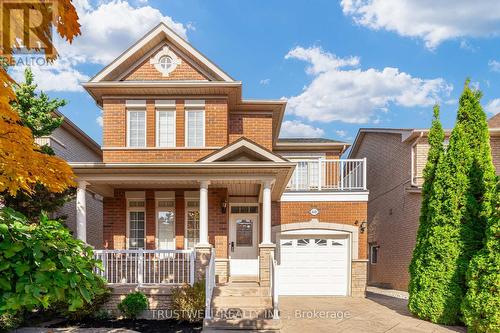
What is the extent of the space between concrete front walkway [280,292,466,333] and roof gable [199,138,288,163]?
160 inches

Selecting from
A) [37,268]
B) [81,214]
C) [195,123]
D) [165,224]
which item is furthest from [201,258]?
[37,268]

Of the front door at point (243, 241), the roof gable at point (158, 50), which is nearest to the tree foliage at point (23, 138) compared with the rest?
the roof gable at point (158, 50)

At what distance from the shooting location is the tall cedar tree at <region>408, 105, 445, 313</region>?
8.53 meters

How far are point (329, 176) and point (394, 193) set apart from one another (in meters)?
3.89

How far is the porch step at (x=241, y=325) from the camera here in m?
7.33

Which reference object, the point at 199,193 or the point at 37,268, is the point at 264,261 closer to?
the point at 199,193

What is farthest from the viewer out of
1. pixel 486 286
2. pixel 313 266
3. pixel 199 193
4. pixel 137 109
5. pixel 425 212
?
pixel 313 266

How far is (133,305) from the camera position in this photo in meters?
8.29

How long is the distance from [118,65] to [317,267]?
9.33 m

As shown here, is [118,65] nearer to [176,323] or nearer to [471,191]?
[176,323]

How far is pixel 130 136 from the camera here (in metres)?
11.1

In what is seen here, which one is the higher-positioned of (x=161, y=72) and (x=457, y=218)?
(x=161, y=72)

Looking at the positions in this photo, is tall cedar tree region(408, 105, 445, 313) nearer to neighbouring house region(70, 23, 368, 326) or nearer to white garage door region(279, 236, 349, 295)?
neighbouring house region(70, 23, 368, 326)

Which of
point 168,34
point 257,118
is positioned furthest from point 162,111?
point 257,118
